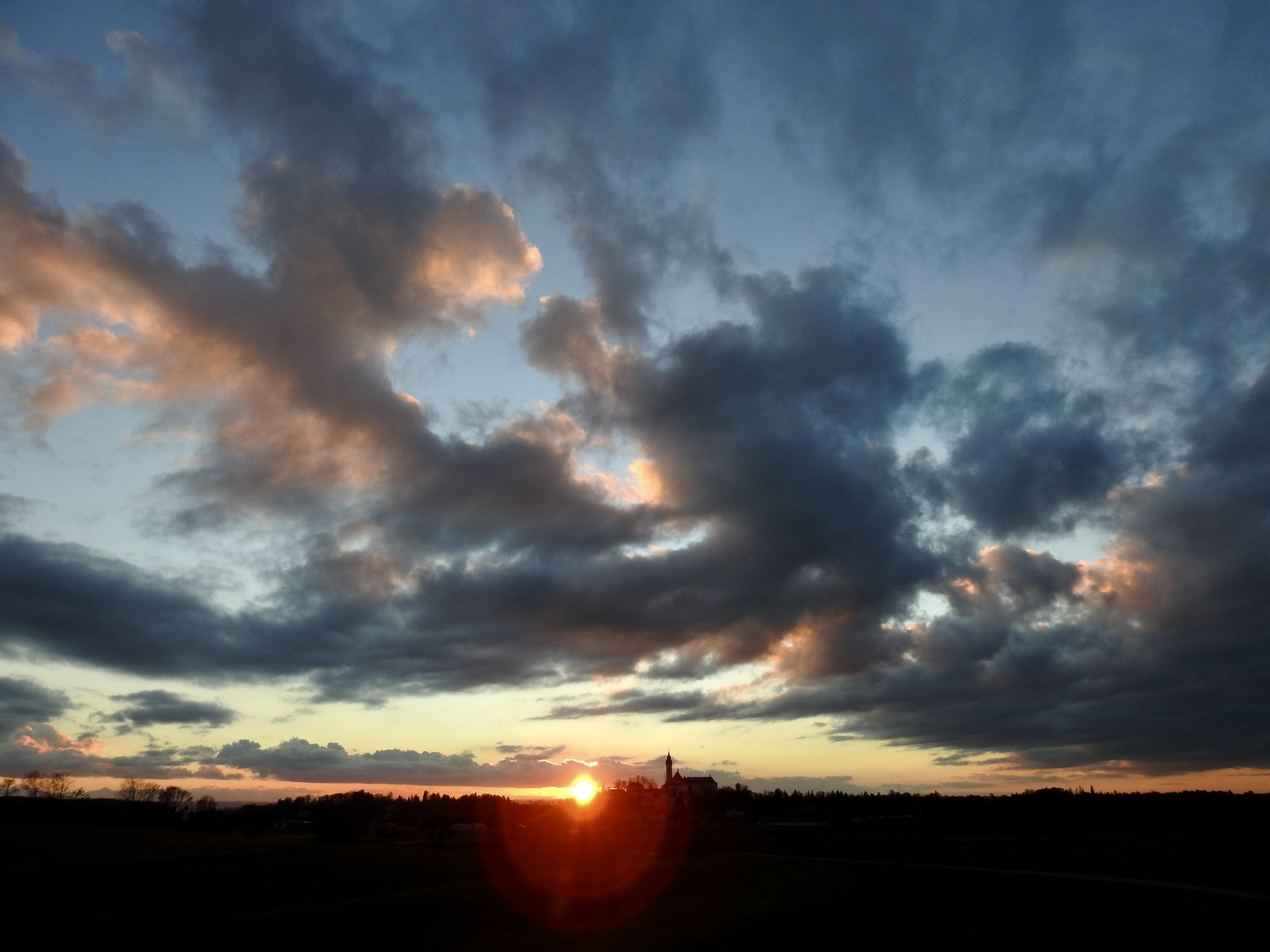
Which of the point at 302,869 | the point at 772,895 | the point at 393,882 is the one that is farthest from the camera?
the point at 302,869

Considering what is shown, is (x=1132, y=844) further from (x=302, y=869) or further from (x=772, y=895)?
(x=302, y=869)

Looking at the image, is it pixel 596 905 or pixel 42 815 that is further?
pixel 42 815

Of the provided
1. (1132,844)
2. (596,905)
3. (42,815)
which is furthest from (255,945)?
(42,815)

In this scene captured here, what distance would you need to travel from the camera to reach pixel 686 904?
54.0 meters

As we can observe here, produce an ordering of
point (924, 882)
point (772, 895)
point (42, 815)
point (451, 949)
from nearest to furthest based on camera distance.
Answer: point (451, 949) < point (772, 895) < point (924, 882) < point (42, 815)

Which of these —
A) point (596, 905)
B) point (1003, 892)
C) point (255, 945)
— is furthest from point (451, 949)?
point (1003, 892)

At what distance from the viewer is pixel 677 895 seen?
59.3 meters

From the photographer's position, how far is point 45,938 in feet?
137

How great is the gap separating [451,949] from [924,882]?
45440 mm

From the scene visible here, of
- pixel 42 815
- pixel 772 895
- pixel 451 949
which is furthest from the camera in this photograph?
pixel 42 815

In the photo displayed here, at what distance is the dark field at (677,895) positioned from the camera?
43469mm

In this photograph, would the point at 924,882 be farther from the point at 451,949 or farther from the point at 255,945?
the point at 255,945

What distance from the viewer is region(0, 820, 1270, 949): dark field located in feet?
143

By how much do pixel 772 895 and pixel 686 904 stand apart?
8049mm
